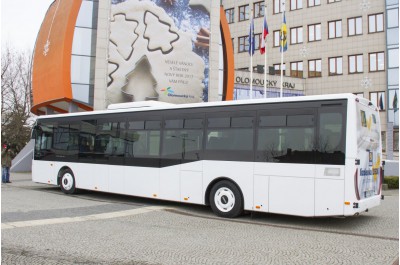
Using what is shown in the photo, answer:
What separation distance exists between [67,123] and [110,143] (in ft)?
8.60

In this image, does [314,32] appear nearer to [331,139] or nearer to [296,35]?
[296,35]

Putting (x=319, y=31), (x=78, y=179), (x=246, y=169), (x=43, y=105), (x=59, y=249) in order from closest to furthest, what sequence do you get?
(x=59, y=249), (x=246, y=169), (x=78, y=179), (x=43, y=105), (x=319, y=31)

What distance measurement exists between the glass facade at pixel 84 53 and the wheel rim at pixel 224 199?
16.9 metres

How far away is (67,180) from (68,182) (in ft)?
0.36

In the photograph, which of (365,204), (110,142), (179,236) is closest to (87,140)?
(110,142)

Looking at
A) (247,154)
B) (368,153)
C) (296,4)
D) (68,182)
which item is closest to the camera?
(368,153)

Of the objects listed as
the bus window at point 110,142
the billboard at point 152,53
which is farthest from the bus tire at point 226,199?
the billboard at point 152,53

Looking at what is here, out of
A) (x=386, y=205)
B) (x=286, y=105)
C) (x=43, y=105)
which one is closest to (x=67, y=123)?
(x=286, y=105)

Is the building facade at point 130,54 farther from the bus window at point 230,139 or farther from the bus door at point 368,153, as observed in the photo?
the bus door at point 368,153

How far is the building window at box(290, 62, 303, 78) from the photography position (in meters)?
51.2

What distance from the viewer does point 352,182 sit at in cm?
927

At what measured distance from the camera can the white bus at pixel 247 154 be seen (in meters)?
9.55

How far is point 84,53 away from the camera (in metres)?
26.5

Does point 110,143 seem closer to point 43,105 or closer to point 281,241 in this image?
point 281,241
